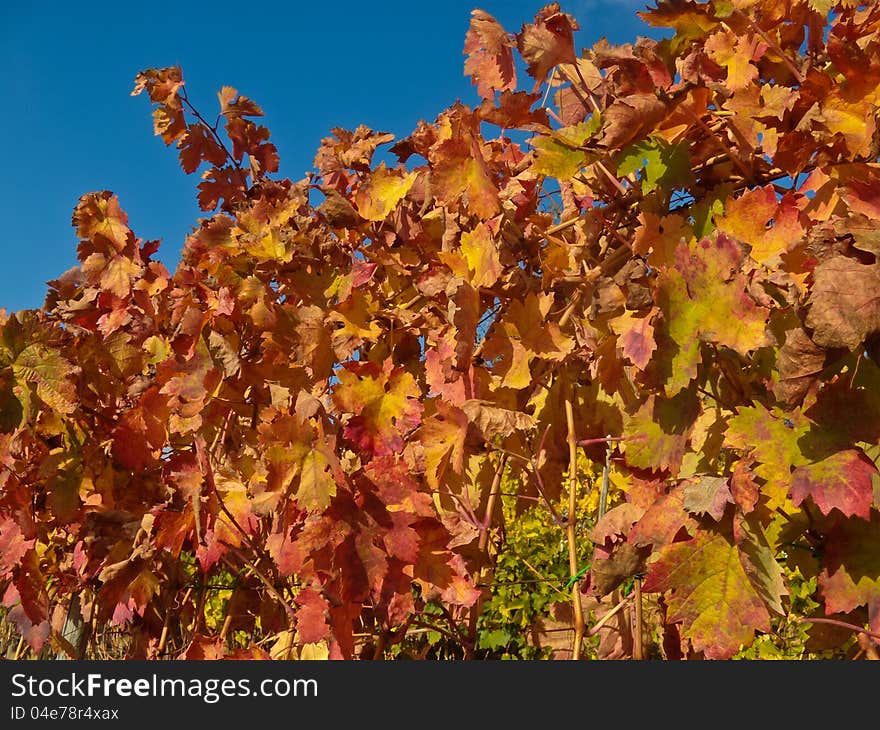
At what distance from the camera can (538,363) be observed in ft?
4.97

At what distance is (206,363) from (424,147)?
0.73m

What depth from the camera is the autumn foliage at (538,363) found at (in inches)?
40.8

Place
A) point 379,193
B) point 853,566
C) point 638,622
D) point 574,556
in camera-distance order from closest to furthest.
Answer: point 853,566 → point 574,556 → point 638,622 → point 379,193

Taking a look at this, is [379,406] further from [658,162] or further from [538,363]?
[658,162]

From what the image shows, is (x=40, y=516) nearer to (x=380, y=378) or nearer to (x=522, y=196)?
(x=380, y=378)

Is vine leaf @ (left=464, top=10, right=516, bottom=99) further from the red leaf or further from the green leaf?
the red leaf

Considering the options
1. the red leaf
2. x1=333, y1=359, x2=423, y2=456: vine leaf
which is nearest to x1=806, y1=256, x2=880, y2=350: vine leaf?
the red leaf

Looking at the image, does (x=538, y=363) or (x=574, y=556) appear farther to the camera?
(x=538, y=363)

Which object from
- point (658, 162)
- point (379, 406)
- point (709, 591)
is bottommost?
point (709, 591)

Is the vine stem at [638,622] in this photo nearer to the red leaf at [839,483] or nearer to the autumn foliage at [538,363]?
the autumn foliage at [538,363]

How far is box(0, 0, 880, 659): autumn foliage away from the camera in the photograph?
40.8 inches

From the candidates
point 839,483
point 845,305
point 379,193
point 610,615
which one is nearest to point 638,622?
point 610,615

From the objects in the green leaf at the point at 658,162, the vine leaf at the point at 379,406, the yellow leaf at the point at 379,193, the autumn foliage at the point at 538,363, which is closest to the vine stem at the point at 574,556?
the autumn foliage at the point at 538,363

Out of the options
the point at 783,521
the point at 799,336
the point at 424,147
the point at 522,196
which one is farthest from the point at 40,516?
the point at 799,336
